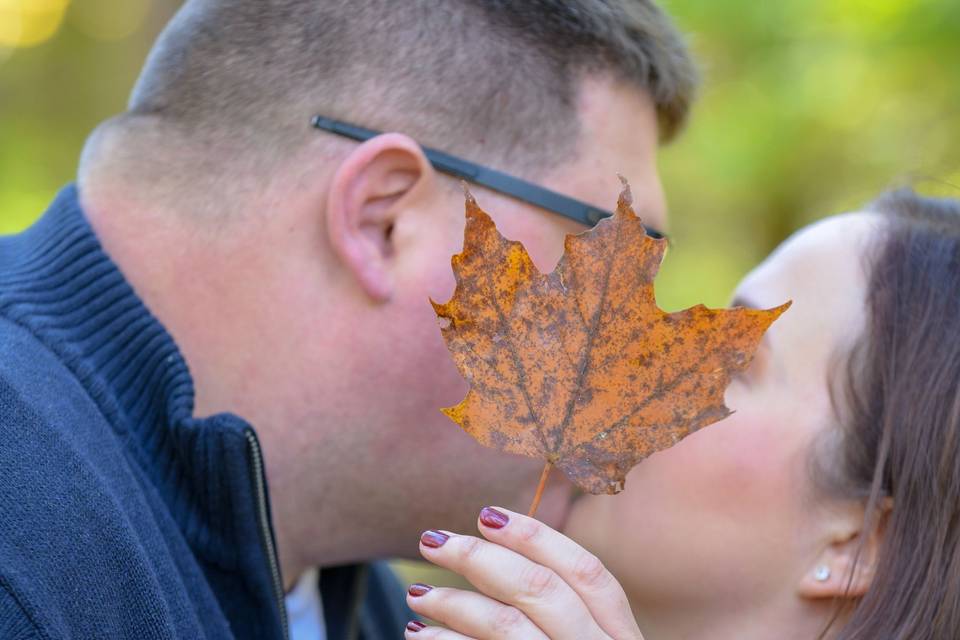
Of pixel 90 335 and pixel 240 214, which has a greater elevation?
pixel 240 214

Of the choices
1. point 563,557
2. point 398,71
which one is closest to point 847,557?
point 563,557

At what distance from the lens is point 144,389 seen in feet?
6.53

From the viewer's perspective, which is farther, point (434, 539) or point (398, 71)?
point (398, 71)

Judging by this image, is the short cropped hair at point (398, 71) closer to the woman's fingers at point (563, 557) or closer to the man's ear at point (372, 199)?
the man's ear at point (372, 199)

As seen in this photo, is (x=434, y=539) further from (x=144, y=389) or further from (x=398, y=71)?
(x=398, y=71)

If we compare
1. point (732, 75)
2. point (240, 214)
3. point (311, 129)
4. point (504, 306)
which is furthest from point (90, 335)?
point (732, 75)

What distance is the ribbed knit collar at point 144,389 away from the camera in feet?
6.24

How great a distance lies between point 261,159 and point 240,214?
14cm

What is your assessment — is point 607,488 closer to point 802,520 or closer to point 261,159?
point 802,520

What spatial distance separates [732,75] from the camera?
9.19 metres

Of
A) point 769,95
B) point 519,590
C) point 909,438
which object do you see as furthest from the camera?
point 769,95

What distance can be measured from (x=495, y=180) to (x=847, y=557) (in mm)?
1140

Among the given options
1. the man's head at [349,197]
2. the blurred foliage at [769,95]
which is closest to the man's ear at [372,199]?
the man's head at [349,197]

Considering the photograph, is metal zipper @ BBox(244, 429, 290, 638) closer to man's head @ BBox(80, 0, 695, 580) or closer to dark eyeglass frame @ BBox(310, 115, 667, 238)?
man's head @ BBox(80, 0, 695, 580)
